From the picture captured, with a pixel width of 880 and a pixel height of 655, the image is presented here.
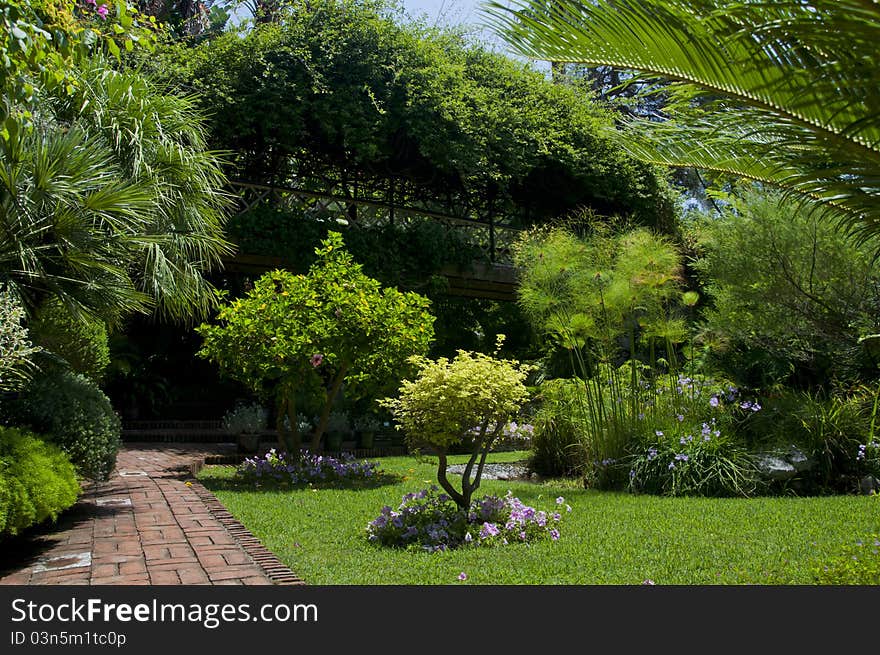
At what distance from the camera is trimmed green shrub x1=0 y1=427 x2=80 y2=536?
4.41 m

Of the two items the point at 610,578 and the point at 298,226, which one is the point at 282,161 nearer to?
the point at 298,226

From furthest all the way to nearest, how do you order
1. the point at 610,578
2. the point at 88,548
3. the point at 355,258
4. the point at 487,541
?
the point at 355,258 → the point at 487,541 → the point at 88,548 → the point at 610,578

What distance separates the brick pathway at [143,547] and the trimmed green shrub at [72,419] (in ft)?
1.57

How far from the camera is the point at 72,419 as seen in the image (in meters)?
6.14

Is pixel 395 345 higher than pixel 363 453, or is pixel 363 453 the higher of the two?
pixel 395 345

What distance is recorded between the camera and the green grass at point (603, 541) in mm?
4324

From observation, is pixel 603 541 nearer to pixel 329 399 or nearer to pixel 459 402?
pixel 459 402

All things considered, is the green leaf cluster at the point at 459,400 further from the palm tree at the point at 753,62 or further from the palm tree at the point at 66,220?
the palm tree at the point at 753,62

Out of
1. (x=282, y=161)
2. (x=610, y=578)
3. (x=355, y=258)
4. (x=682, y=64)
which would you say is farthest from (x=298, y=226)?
(x=682, y=64)

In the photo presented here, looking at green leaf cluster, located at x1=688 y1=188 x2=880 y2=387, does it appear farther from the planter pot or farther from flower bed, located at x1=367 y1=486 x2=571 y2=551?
the planter pot

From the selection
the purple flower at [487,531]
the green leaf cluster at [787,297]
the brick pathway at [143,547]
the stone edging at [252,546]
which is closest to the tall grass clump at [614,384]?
the green leaf cluster at [787,297]

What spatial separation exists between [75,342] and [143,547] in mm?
5619

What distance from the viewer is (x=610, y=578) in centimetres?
425
